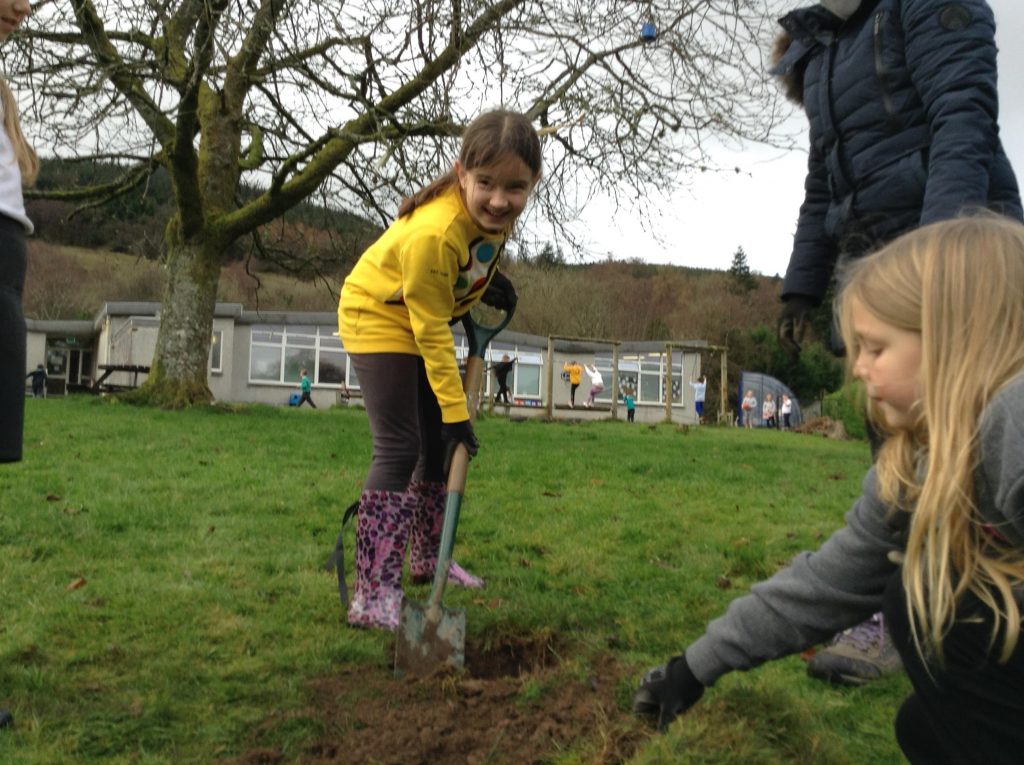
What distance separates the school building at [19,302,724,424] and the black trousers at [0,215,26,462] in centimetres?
2735

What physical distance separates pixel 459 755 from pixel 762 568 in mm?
2183

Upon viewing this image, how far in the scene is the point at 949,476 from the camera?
1490 millimetres

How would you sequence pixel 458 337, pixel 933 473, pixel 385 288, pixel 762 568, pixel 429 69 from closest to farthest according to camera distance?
pixel 933 473
pixel 385 288
pixel 762 568
pixel 429 69
pixel 458 337

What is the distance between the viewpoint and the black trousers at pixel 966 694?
4.91 feet

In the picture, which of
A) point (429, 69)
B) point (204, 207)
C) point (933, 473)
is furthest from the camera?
point (204, 207)

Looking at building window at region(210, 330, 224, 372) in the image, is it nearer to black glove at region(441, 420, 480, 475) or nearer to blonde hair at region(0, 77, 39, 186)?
black glove at region(441, 420, 480, 475)

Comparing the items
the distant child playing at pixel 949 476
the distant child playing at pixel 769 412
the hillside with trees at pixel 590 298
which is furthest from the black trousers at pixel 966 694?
the distant child playing at pixel 769 412

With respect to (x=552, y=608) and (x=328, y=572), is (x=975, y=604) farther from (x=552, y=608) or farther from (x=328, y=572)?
(x=328, y=572)

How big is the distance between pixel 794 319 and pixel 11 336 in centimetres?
220

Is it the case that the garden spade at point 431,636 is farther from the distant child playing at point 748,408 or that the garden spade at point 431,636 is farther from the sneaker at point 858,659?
the distant child playing at point 748,408

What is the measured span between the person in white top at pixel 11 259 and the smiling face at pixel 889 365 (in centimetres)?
184

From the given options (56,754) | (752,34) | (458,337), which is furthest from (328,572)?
(458,337)

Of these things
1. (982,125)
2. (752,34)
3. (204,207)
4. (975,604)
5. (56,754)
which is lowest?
(56,754)

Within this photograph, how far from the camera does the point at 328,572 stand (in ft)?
12.1
